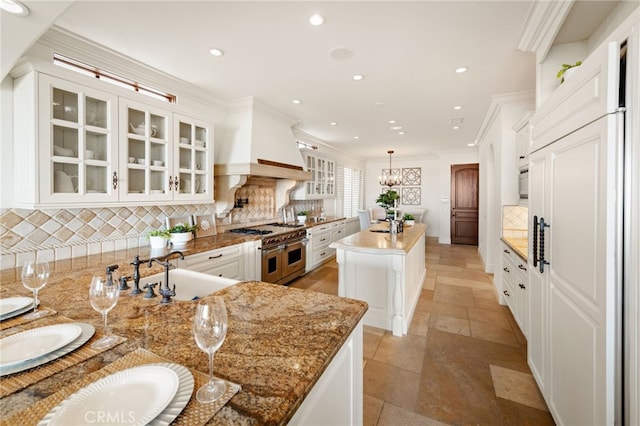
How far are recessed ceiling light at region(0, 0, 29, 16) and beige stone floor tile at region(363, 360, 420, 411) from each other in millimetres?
2877

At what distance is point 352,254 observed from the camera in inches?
120

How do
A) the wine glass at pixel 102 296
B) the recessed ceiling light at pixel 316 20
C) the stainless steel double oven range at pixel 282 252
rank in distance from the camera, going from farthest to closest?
the stainless steel double oven range at pixel 282 252, the recessed ceiling light at pixel 316 20, the wine glass at pixel 102 296

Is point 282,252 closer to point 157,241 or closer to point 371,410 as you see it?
point 157,241

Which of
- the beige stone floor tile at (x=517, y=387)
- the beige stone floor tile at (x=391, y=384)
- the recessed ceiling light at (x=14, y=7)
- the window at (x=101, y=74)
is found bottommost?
the beige stone floor tile at (x=391, y=384)

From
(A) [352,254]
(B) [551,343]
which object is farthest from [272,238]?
(B) [551,343]

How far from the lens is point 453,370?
7.31ft

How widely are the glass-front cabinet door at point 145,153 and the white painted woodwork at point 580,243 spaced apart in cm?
310

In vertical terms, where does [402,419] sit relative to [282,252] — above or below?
below

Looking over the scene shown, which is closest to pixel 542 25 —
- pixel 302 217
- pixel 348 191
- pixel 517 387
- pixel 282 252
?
pixel 517 387

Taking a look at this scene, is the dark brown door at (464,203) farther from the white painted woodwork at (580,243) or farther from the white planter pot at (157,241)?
the white planter pot at (157,241)

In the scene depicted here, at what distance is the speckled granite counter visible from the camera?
2.26 ft

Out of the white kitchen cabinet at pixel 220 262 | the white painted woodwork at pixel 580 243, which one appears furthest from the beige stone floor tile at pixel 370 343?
the white kitchen cabinet at pixel 220 262

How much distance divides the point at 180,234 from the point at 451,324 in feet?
10.2

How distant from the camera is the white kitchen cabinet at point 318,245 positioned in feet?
16.0
